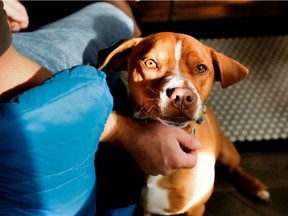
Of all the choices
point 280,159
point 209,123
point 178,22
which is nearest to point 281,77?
point 280,159

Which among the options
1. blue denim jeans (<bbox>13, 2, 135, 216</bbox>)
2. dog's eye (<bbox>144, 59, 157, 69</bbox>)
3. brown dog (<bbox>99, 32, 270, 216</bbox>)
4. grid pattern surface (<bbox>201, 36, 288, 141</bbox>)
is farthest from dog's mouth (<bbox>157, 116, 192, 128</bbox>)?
grid pattern surface (<bbox>201, 36, 288, 141</bbox>)

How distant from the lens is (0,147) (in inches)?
27.3

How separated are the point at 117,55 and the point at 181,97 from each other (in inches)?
13.9

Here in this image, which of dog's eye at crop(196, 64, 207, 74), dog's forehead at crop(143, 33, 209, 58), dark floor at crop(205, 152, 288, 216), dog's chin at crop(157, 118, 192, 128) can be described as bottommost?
dark floor at crop(205, 152, 288, 216)

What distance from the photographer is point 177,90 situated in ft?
3.31

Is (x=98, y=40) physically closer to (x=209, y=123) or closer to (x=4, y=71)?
(x=209, y=123)

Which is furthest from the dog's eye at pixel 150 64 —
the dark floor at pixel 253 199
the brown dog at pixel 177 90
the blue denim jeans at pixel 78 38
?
the dark floor at pixel 253 199

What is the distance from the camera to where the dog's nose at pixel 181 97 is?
1.01 meters

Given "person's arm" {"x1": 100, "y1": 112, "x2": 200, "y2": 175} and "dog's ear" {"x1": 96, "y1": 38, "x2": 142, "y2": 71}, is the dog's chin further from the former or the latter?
"dog's ear" {"x1": 96, "y1": 38, "x2": 142, "y2": 71}

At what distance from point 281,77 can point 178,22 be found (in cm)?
78

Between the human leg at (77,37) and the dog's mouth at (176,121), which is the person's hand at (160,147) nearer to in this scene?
the dog's mouth at (176,121)

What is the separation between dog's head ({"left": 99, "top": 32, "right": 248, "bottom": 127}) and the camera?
1038mm

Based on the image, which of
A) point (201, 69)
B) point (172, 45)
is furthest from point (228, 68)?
point (172, 45)

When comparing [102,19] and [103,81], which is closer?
[103,81]
